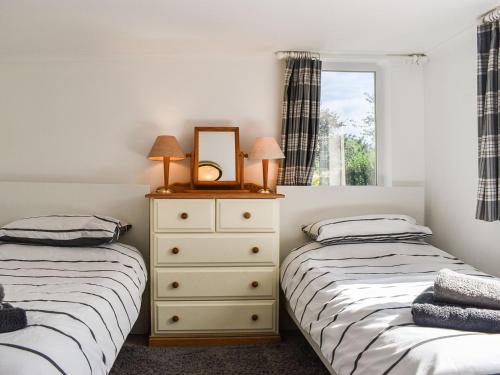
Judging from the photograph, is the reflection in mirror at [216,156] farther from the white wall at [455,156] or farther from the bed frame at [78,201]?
the white wall at [455,156]

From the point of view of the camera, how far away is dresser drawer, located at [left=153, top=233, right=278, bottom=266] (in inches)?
113

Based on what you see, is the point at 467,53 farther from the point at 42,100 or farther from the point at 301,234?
the point at 42,100

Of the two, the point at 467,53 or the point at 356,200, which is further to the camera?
the point at 356,200

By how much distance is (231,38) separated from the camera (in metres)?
2.93

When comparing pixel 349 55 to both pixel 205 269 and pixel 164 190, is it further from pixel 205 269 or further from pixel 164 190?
pixel 205 269

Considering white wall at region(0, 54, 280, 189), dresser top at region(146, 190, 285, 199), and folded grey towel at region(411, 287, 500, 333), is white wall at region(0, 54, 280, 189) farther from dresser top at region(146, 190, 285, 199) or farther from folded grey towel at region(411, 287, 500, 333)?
folded grey towel at region(411, 287, 500, 333)

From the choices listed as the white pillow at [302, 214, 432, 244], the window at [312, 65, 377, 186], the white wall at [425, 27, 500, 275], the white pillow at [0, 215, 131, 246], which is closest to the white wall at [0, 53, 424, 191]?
the white pillow at [0, 215, 131, 246]

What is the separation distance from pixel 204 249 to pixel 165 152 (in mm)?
696

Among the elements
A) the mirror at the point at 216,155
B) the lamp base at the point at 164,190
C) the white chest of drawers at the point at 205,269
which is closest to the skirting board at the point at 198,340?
the white chest of drawers at the point at 205,269

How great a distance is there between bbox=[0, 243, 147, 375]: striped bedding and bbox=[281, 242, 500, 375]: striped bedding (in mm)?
862

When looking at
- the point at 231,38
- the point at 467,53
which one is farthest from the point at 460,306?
the point at 231,38

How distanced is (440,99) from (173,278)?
2180mm

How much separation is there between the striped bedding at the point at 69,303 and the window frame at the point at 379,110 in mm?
1902

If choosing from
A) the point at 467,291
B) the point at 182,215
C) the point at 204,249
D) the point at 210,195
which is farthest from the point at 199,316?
the point at 467,291
